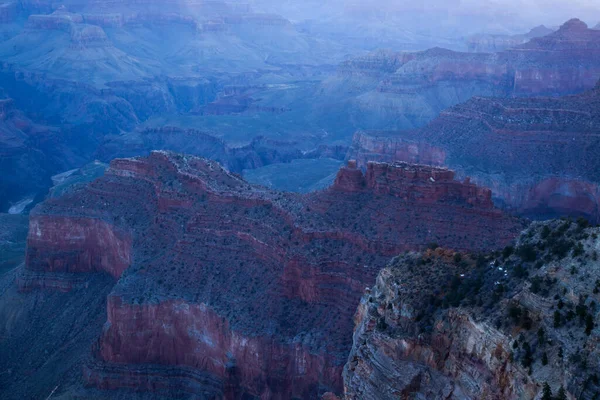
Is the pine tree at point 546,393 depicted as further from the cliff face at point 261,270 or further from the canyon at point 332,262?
the cliff face at point 261,270

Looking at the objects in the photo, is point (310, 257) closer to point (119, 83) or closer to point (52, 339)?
point (52, 339)

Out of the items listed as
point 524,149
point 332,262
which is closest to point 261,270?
point 332,262

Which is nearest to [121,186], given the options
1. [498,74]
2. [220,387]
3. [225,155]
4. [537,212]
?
[220,387]

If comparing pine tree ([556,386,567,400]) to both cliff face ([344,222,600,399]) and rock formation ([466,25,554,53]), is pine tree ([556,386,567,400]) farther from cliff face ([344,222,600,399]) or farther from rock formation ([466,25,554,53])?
rock formation ([466,25,554,53])

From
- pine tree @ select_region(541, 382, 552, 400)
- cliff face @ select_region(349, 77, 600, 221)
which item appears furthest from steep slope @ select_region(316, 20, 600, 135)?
pine tree @ select_region(541, 382, 552, 400)

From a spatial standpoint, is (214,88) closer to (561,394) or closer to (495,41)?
(495,41)

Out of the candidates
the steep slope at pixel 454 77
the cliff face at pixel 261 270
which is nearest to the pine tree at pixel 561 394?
the cliff face at pixel 261 270
